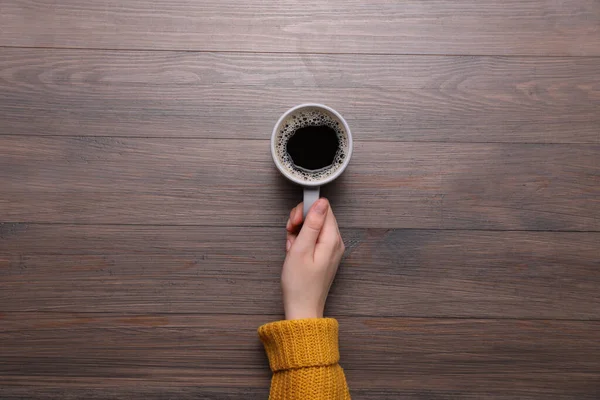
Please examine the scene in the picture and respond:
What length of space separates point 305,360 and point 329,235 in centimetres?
21

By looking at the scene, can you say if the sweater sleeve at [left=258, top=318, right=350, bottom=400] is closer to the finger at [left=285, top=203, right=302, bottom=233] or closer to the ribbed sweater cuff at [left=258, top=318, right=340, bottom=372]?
the ribbed sweater cuff at [left=258, top=318, right=340, bottom=372]

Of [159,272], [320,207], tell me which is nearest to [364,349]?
[320,207]

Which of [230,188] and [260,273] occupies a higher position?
[230,188]

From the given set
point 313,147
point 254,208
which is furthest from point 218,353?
point 313,147

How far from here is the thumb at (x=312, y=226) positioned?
33.6 inches

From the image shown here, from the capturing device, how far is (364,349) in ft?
3.01

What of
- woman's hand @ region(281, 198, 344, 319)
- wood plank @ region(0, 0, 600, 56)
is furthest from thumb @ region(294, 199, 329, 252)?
wood plank @ region(0, 0, 600, 56)

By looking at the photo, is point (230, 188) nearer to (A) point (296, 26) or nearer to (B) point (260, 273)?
(B) point (260, 273)

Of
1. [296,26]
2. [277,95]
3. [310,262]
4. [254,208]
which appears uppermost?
[296,26]

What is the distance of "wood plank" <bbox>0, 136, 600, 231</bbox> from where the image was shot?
3.02 ft

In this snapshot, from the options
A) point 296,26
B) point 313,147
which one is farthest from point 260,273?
point 296,26

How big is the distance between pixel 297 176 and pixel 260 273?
0.63ft

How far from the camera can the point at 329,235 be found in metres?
0.88

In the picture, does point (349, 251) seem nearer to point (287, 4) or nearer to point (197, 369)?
point (197, 369)
